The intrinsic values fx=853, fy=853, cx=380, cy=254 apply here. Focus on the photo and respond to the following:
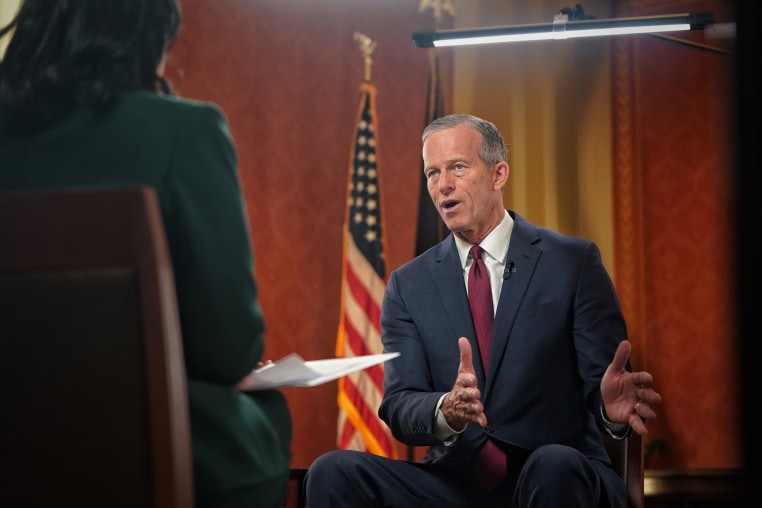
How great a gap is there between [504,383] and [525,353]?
0.10 m

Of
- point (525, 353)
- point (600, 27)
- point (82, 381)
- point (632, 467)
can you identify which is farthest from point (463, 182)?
point (82, 381)

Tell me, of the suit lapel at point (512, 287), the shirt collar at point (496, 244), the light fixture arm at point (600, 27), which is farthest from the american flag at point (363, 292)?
the suit lapel at point (512, 287)

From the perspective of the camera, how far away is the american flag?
183 inches

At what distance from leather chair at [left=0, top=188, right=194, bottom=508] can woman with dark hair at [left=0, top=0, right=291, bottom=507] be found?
0.51 ft

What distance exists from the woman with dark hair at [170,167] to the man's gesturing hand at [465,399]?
87cm

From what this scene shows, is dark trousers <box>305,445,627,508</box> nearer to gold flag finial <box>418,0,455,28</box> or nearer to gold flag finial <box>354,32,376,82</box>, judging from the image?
gold flag finial <box>354,32,376,82</box>

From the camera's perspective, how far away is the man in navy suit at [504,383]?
2.14m

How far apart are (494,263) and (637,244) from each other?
2.52 metres

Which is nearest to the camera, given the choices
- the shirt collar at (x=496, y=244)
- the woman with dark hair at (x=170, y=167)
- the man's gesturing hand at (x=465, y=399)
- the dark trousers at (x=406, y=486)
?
the woman with dark hair at (x=170, y=167)

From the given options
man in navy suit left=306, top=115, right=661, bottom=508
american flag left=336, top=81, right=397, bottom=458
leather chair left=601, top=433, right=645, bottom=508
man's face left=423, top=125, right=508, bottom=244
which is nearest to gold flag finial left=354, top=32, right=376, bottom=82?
american flag left=336, top=81, right=397, bottom=458

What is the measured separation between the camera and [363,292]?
15.6ft

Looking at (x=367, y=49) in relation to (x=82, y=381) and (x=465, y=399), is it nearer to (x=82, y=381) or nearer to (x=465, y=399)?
(x=465, y=399)

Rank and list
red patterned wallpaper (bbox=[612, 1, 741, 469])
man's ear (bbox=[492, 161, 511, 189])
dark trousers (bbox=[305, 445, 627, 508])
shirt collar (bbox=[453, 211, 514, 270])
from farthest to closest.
Answer: red patterned wallpaper (bbox=[612, 1, 741, 469]) < man's ear (bbox=[492, 161, 511, 189]) < shirt collar (bbox=[453, 211, 514, 270]) < dark trousers (bbox=[305, 445, 627, 508])

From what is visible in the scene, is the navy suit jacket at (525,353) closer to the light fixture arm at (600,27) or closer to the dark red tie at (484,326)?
the dark red tie at (484,326)
